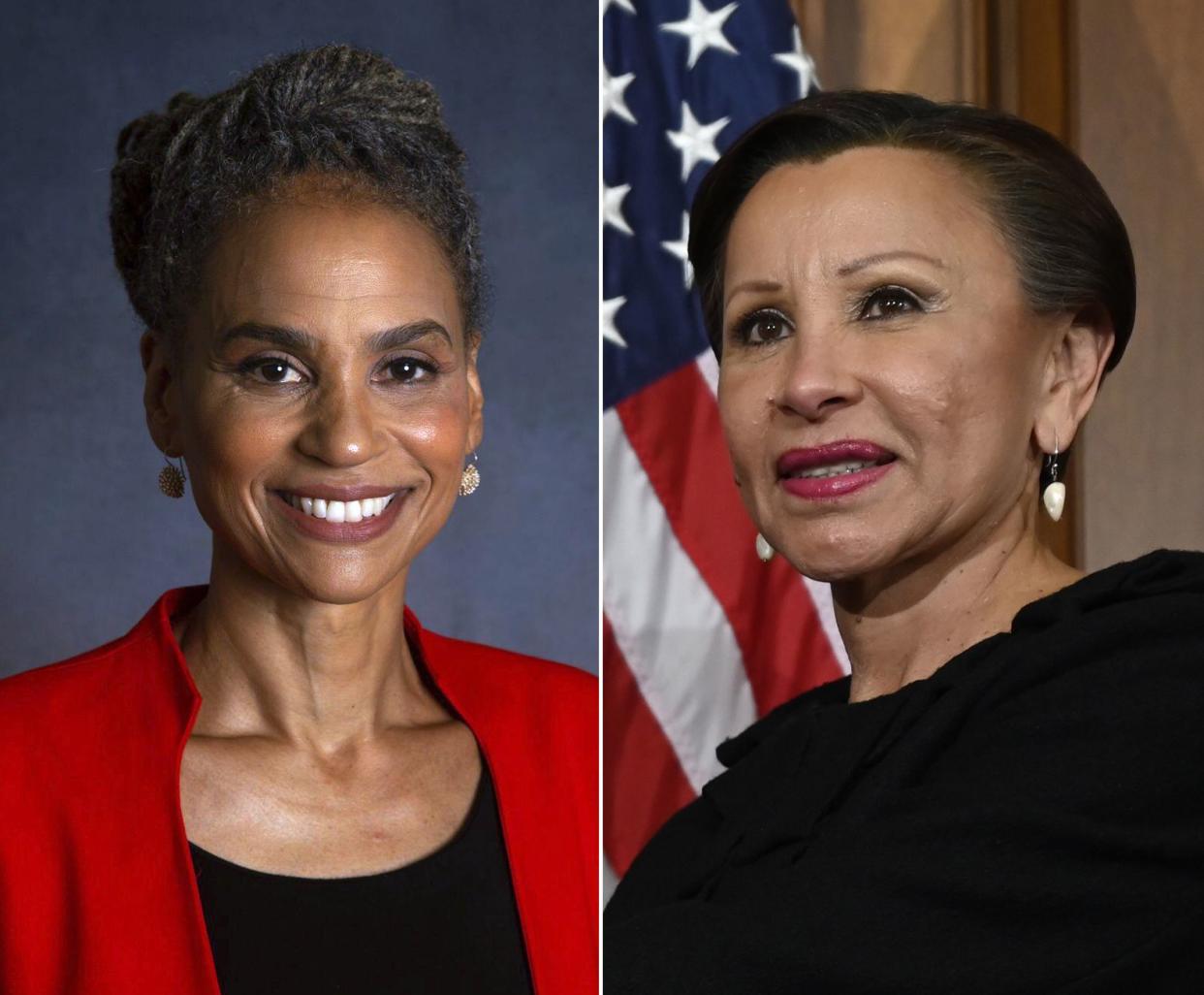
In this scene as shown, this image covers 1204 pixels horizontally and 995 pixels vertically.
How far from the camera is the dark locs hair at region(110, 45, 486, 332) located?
1.88 ft

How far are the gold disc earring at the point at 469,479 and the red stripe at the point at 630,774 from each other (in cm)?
102

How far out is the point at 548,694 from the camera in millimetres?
669

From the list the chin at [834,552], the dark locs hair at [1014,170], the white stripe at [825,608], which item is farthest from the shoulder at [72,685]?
the white stripe at [825,608]

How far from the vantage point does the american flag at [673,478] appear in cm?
168

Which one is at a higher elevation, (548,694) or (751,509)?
(751,509)

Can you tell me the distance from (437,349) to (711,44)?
125cm

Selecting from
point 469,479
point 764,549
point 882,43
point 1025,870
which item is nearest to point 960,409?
point 764,549

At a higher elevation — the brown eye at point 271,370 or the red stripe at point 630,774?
the brown eye at point 271,370

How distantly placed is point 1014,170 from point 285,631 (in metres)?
0.64

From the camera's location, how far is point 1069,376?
1020 mm

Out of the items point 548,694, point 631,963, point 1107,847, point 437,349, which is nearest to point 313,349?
point 437,349

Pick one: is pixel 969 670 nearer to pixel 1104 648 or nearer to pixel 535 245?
pixel 1104 648

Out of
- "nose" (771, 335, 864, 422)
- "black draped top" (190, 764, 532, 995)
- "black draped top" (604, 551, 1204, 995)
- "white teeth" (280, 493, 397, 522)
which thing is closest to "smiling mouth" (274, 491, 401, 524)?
"white teeth" (280, 493, 397, 522)

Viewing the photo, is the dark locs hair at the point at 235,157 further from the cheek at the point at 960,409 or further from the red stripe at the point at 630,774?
the red stripe at the point at 630,774
